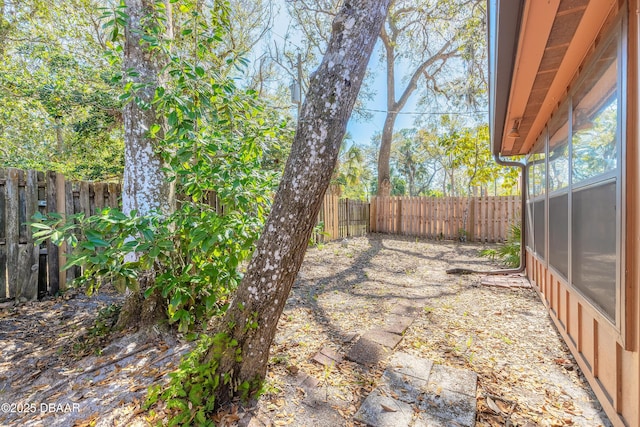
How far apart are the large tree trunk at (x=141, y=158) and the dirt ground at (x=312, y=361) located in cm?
22

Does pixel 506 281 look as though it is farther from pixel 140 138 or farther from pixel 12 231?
pixel 12 231

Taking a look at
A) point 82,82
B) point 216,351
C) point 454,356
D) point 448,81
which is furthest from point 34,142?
point 448,81

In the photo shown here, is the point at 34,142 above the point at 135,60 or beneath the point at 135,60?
above

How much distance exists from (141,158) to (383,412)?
252 cm

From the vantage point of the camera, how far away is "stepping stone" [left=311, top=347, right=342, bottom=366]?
6.63ft

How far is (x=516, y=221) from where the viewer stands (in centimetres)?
764

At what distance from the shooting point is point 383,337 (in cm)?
240

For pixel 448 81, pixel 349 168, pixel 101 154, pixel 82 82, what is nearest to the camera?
pixel 82 82

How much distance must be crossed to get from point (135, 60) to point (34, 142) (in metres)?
9.98

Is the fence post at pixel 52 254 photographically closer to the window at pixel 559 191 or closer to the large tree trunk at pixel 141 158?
the large tree trunk at pixel 141 158

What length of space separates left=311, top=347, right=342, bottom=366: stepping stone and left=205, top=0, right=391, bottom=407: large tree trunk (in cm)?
59

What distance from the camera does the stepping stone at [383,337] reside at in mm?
2291

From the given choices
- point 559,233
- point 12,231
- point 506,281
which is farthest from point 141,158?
point 506,281

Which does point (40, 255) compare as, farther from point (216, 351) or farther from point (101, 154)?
point (101, 154)
